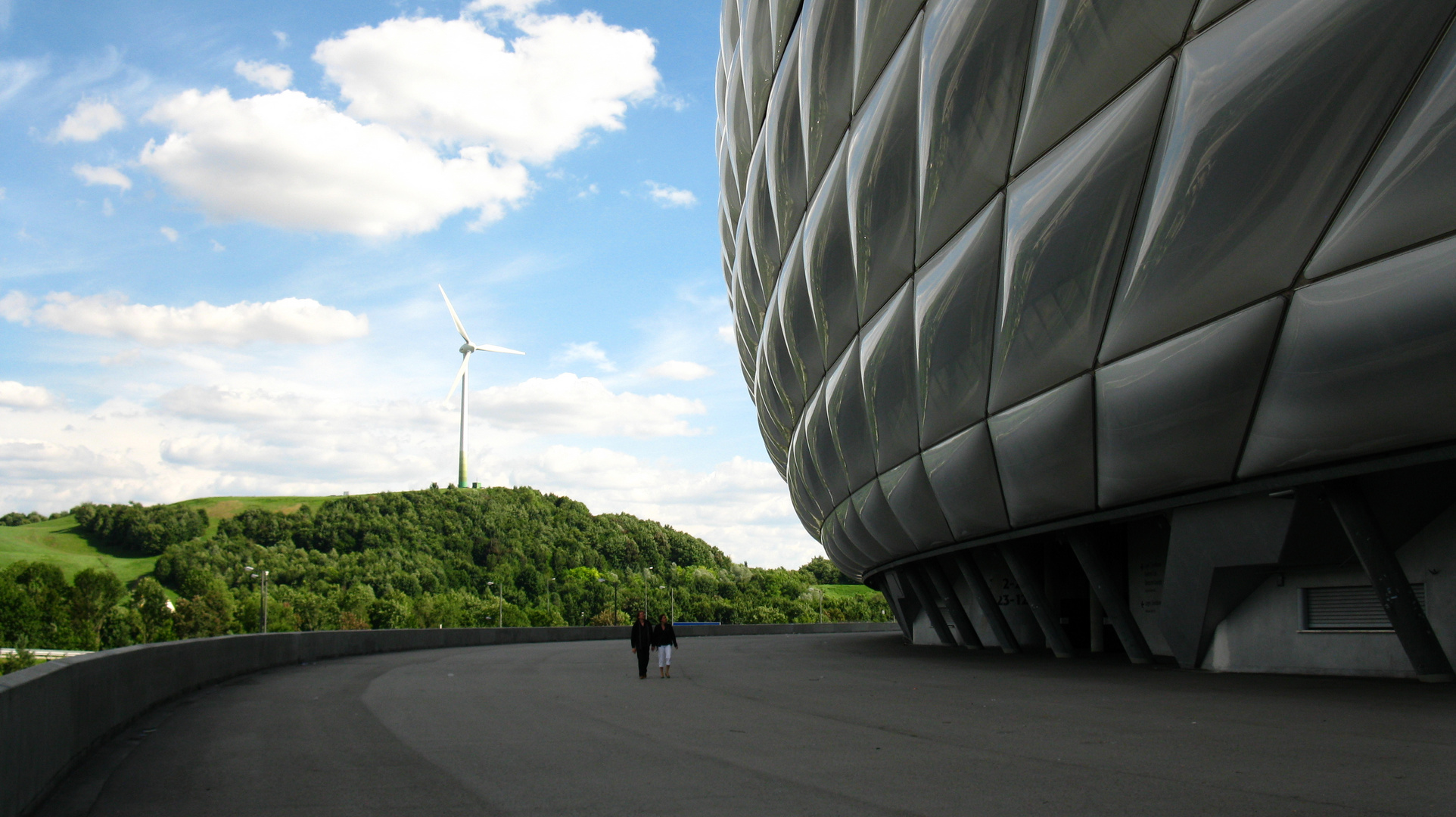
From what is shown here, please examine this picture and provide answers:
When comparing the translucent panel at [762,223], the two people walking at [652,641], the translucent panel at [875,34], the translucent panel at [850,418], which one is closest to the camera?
the translucent panel at [875,34]

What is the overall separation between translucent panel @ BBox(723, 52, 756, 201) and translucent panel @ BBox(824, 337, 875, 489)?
783 cm

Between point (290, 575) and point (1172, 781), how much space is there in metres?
139

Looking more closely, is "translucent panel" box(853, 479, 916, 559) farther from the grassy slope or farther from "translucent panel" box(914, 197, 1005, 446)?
the grassy slope

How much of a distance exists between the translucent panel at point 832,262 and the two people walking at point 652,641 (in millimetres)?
7173

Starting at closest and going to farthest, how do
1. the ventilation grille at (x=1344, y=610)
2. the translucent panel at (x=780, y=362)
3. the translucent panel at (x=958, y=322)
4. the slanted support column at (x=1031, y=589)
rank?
the ventilation grille at (x=1344, y=610) → the translucent panel at (x=958, y=322) → the slanted support column at (x=1031, y=589) → the translucent panel at (x=780, y=362)

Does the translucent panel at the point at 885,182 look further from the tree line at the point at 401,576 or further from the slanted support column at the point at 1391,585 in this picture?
the tree line at the point at 401,576

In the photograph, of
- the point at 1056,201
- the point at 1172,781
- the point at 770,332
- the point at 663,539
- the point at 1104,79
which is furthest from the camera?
the point at 663,539

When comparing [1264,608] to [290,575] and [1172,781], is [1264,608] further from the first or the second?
[290,575]

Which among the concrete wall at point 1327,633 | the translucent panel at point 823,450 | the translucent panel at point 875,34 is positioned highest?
the translucent panel at point 875,34

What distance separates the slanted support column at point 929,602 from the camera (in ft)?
93.9

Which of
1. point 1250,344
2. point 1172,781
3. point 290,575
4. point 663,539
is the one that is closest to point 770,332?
point 1250,344

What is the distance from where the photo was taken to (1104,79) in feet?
42.8

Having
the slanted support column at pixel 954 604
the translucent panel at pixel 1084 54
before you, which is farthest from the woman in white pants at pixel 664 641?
the translucent panel at pixel 1084 54

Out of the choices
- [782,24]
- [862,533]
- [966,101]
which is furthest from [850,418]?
[966,101]
